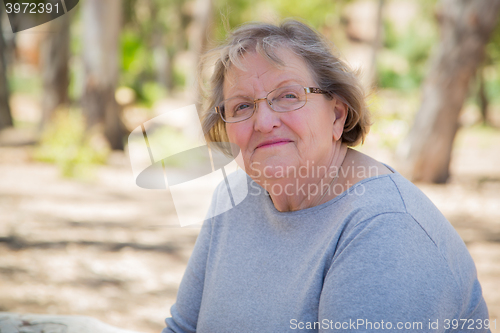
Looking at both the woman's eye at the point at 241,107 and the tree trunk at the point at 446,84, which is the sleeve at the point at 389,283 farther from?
the tree trunk at the point at 446,84

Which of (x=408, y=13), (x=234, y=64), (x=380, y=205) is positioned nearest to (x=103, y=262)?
(x=234, y=64)

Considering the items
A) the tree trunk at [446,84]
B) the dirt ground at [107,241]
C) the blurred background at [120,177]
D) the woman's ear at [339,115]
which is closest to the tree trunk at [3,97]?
the blurred background at [120,177]

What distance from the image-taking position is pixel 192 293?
5.49 feet

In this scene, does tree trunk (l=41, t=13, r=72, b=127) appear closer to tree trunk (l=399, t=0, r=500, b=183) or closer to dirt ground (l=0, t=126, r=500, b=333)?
dirt ground (l=0, t=126, r=500, b=333)

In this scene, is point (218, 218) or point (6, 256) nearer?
point (218, 218)

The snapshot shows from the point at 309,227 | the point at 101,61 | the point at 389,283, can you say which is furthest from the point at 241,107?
the point at 101,61

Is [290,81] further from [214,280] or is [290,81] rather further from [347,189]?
[214,280]

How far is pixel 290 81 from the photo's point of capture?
147 centimetres

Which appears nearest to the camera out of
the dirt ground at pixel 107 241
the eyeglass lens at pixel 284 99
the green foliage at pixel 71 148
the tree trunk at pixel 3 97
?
the eyeglass lens at pixel 284 99

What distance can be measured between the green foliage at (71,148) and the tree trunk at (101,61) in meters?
0.44

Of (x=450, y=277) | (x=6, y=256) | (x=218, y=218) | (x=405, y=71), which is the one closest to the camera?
(x=450, y=277)

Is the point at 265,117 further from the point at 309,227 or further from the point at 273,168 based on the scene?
the point at 309,227

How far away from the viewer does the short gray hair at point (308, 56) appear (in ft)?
4.90

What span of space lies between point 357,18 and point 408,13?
3.20 metres
